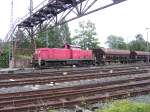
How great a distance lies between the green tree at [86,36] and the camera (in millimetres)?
90000

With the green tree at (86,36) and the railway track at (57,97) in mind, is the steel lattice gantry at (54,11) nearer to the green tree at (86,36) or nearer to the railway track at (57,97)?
the railway track at (57,97)

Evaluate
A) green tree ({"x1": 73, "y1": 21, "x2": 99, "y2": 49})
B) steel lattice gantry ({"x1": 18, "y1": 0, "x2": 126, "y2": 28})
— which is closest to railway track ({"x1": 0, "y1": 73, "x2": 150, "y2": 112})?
steel lattice gantry ({"x1": 18, "y1": 0, "x2": 126, "y2": 28})

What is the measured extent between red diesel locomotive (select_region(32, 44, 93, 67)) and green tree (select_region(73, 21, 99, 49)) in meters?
52.2

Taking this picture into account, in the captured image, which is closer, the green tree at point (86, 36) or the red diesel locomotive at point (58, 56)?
the red diesel locomotive at point (58, 56)

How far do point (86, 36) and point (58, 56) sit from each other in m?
60.3

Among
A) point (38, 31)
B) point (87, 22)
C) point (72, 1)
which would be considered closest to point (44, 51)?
point (38, 31)

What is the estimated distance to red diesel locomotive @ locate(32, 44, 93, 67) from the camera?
32.2 meters

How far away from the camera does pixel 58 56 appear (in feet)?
109

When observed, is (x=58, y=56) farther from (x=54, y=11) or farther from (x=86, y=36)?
(x=86, y=36)

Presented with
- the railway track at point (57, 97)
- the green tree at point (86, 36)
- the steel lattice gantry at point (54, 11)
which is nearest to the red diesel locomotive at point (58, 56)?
the steel lattice gantry at point (54, 11)

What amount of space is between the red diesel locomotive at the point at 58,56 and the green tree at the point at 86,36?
171ft

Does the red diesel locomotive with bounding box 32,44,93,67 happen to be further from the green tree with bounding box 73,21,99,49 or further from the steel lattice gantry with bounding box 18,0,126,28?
the green tree with bounding box 73,21,99,49

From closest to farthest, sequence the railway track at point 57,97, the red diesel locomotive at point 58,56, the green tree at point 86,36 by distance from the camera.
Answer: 1. the railway track at point 57,97
2. the red diesel locomotive at point 58,56
3. the green tree at point 86,36

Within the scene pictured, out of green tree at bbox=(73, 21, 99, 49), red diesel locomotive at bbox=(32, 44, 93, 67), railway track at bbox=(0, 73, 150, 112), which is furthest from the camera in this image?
green tree at bbox=(73, 21, 99, 49)
